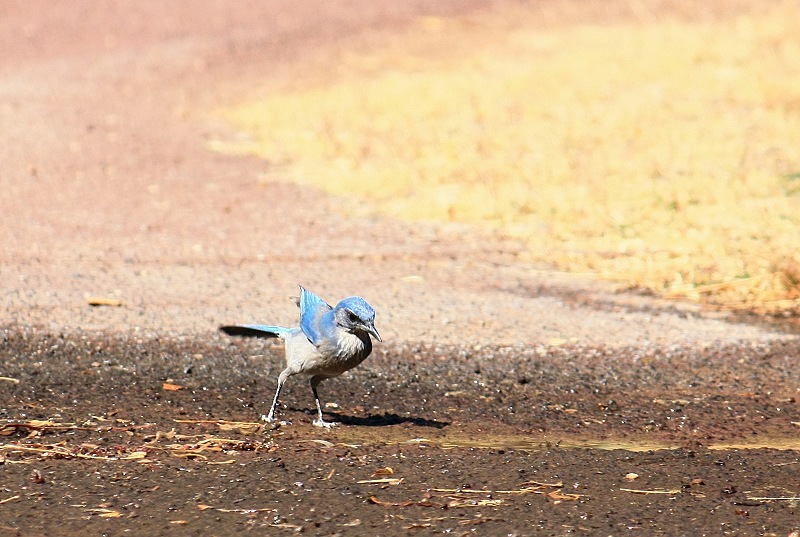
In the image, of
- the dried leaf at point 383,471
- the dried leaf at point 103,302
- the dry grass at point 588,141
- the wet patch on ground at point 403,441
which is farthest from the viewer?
the dry grass at point 588,141

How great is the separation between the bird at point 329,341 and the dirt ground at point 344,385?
261 millimetres

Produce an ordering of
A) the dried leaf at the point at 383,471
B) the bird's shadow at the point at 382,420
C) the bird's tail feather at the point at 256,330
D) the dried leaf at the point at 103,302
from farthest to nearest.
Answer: the dried leaf at the point at 103,302
the bird's tail feather at the point at 256,330
the bird's shadow at the point at 382,420
the dried leaf at the point at 383,471

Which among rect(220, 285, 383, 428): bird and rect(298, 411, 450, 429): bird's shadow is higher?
rect(220, 285, 383, 428): bird

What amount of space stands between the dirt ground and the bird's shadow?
1 centimetres

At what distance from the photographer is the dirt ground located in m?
4.26

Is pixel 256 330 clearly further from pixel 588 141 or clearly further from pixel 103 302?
pixel 588 141

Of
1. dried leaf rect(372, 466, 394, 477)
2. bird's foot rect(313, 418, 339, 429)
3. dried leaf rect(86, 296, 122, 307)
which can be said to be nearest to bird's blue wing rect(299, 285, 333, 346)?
bird's foot rect(313, 418, 339, 429)

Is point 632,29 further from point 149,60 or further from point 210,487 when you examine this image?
point 210,487

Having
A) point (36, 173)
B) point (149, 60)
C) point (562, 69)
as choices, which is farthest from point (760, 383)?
point (149, 60)

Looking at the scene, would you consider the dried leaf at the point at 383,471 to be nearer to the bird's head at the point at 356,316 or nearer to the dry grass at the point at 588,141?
the bird's head at the point at 356,316

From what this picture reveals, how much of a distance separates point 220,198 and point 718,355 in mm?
4822

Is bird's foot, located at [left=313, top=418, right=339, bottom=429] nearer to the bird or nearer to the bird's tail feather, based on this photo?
the bird

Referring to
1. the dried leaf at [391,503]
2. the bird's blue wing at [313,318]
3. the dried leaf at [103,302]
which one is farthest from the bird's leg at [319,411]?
the dried leaf at [103,302]

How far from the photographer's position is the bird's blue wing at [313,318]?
→ 4.92 m
